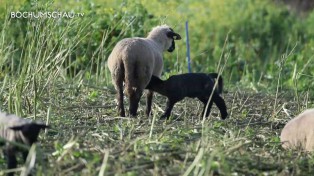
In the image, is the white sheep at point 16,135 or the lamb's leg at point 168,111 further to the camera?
the lamb's leg at point 168,111

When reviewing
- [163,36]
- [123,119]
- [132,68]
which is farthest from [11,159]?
[163,36]

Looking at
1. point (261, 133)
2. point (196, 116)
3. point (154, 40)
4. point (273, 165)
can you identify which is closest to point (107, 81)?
point (154, 40)

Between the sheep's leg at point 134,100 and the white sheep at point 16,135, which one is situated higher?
the white sheep at point 16,135

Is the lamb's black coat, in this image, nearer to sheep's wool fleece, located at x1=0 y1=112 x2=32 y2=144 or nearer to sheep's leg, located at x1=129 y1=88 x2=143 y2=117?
sheep's leg, located at x1=129 y1=88 x2=143 y2=117

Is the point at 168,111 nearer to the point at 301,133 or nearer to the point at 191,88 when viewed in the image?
the point at 191,88

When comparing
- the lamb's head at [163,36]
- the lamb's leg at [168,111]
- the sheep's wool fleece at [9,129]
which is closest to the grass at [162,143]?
the lamb's leg at [168,111]

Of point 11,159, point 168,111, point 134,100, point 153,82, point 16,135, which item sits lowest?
point 168,111

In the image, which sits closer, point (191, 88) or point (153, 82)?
point (191, 88)

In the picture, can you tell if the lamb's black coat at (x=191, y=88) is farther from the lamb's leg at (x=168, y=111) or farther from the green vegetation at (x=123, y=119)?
the green vegetation at (x=123, y=119)

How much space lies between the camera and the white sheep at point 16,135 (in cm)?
620

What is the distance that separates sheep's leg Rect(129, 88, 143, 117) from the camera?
943 cm

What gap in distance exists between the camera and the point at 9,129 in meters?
6.42

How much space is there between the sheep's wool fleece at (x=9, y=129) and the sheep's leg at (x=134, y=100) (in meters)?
2.88

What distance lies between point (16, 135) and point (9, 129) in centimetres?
9
